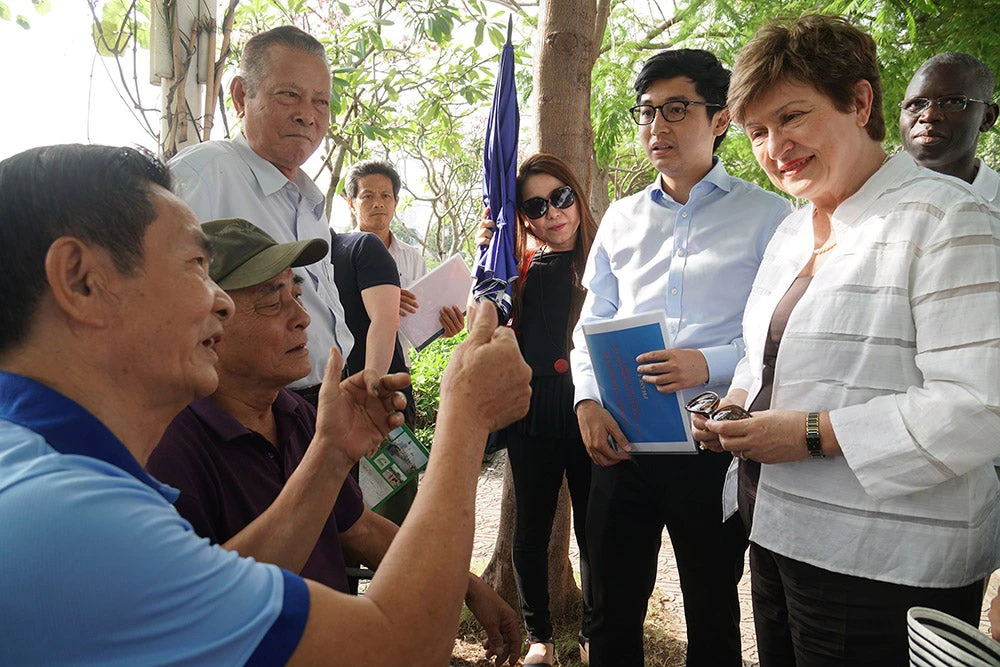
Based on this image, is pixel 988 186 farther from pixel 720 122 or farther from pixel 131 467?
pixel 131 467

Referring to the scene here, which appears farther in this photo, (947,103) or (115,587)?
(947,103)

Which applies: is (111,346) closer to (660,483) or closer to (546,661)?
(660,483)

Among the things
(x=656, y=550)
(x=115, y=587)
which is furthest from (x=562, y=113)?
(x=115, y=587)

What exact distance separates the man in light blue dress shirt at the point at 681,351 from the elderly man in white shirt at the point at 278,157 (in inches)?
41.3

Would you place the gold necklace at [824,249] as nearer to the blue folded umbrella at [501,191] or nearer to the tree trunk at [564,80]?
the blue folded umbrella at [501,191]

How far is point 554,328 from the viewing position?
11.3 feet

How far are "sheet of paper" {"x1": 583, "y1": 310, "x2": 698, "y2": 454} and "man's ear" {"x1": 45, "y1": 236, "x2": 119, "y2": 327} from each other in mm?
1645

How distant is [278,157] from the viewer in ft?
10.0

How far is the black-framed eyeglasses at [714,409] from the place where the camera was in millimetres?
1984

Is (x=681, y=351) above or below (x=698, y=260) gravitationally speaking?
below

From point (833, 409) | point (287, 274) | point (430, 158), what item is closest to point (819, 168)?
Result: point (833, 409)

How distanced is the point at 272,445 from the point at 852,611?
1501mm

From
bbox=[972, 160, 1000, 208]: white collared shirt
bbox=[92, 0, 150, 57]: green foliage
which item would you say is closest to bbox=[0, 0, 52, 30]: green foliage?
bbox=[92, 0, 150, 57]: green foliage

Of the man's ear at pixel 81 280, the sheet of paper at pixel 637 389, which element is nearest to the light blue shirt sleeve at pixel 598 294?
the sheet of paper at pixel 637 389
